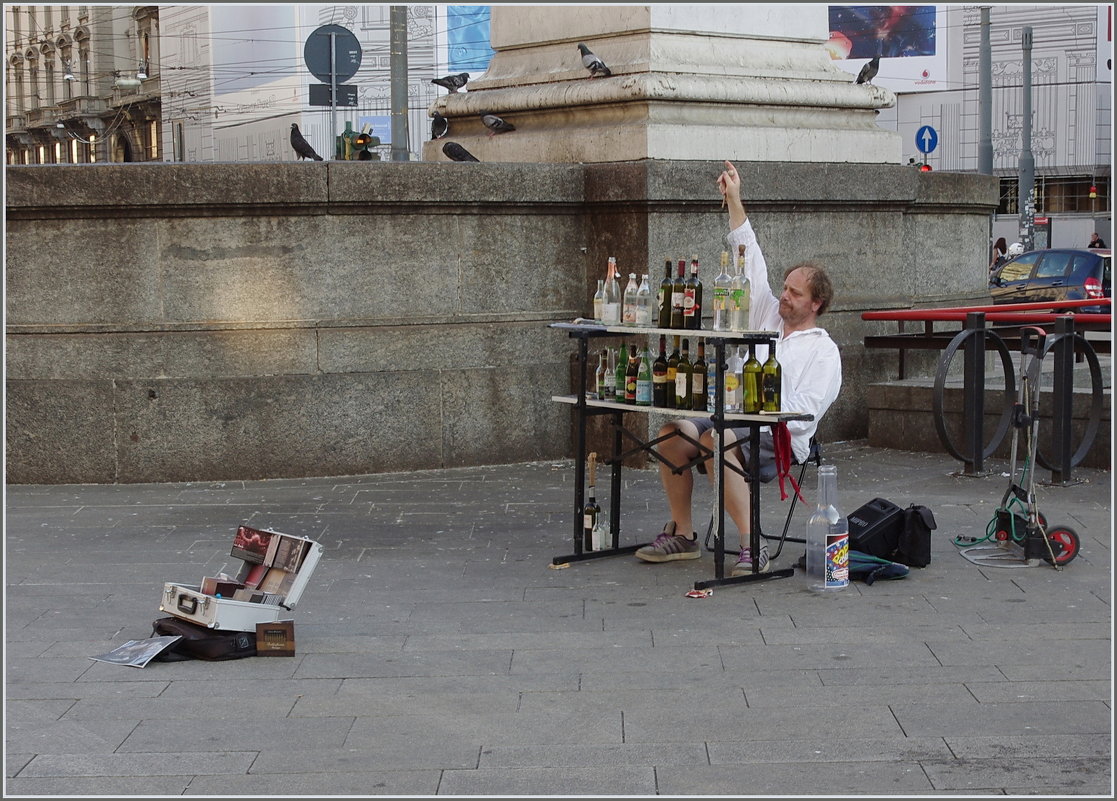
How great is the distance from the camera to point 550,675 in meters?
5.34

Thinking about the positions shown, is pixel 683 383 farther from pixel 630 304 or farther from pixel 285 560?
pixel 285 560

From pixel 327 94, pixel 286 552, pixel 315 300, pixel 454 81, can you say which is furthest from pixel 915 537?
pixel 327 94

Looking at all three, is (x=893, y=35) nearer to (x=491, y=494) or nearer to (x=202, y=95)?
(x=202, y=95)

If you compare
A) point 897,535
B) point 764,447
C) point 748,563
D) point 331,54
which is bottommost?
point 748,563

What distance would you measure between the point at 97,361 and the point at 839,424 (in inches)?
189

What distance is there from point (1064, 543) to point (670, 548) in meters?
1.73

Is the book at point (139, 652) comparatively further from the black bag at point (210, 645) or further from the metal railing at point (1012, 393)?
the metal railing at point (1012, 393)

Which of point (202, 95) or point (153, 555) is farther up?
point (202, 95)

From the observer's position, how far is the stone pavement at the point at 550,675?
4363mm

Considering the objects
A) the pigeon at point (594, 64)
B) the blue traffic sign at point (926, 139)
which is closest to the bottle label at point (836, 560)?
the pigeon at point (594, 64)

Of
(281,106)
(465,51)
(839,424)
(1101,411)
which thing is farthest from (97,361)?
(465,51)

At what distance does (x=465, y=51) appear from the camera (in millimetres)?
57812

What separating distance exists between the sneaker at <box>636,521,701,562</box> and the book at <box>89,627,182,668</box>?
2.33 meters

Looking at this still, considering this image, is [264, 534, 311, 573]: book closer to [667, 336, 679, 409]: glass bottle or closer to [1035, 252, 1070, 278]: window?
[667, 336, 679, 409]: glass bottle
